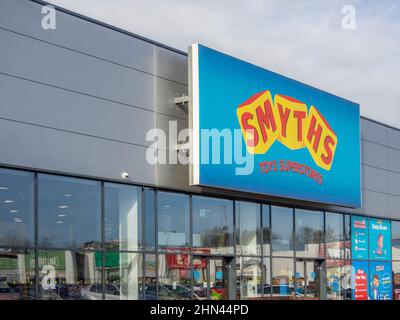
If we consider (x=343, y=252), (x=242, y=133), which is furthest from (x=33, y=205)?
(x=343, y=252)

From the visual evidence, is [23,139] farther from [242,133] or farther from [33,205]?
[242,133]

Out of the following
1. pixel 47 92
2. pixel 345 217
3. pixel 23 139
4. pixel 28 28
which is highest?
pixel 28 28

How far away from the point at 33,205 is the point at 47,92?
2825 millimetres

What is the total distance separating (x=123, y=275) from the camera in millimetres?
18000

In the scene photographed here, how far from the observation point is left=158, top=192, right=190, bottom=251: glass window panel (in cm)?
1933

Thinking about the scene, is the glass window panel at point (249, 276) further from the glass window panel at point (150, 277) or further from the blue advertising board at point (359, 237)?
the blue advertising board at point (359, 237)

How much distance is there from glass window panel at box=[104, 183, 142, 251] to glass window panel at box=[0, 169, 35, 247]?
2.56 m

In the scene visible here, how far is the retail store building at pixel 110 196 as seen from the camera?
15.5 meters

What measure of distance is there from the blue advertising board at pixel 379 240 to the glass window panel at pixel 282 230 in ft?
→ 21.0

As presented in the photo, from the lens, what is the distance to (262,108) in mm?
22219

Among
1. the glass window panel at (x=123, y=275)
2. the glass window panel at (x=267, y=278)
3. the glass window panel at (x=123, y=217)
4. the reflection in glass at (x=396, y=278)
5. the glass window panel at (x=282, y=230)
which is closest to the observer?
the glass window panel at (x=123, y=275)

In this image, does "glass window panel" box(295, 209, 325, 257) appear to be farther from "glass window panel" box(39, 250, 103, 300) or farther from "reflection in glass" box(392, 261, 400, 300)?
"glass window panel" box(39, 250, 103, 300)

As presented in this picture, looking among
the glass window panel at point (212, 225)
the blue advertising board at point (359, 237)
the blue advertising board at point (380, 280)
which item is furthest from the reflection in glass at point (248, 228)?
the blue advertising board at point (380, 280)

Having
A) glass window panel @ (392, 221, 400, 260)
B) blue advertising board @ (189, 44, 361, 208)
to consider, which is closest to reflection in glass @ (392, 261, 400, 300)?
glass window panel @ (392, 221, 400, 260)
